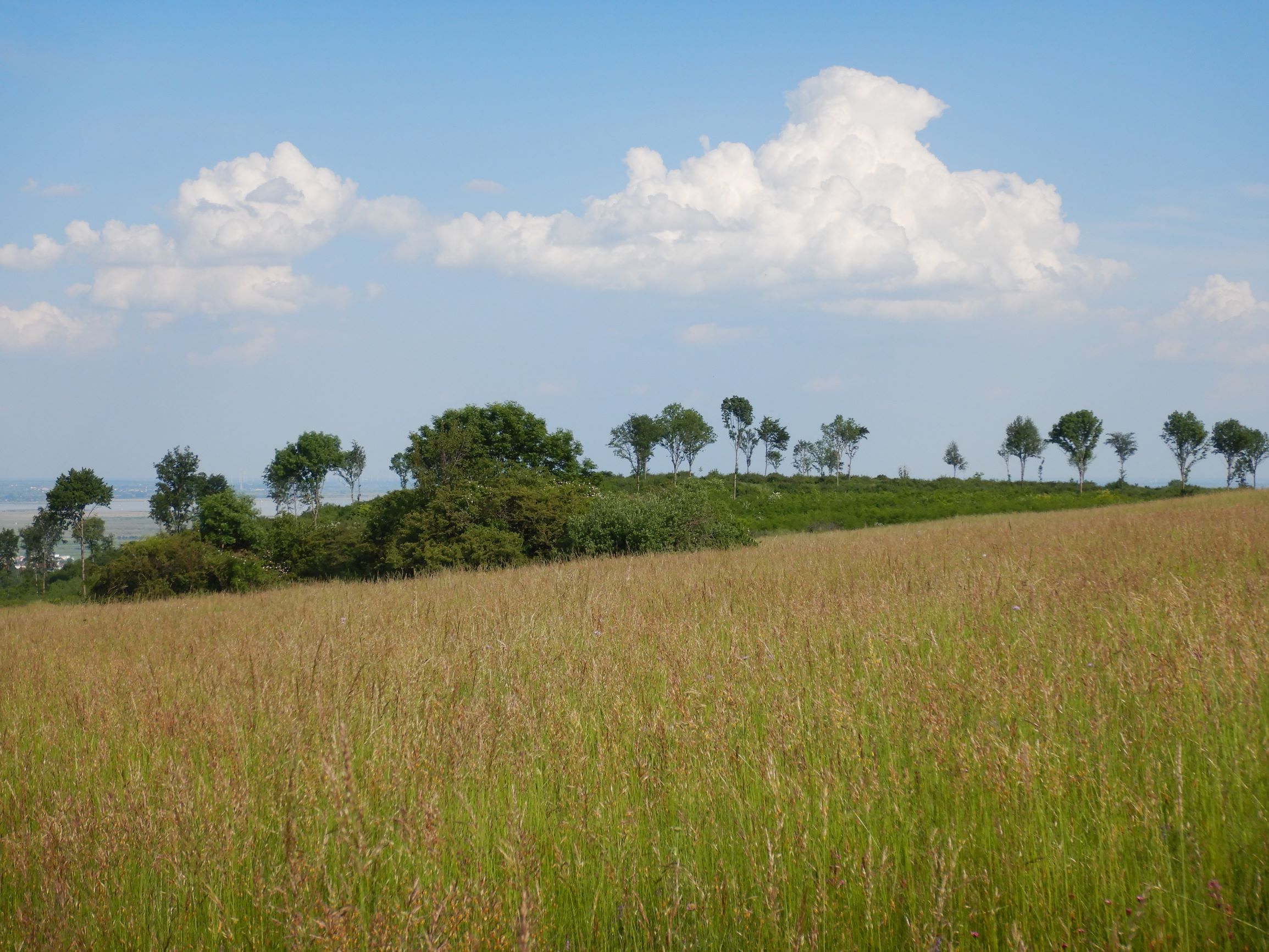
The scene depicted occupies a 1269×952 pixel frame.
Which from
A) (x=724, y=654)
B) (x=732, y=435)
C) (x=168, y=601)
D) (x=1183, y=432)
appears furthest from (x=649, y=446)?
(x=724, y=654)

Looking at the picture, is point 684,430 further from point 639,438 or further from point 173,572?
point 173,572

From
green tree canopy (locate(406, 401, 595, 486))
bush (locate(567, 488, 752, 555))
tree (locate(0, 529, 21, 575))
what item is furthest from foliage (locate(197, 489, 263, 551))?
tree (locate(0, 529, 21, 575))

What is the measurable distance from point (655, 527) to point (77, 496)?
1668 inches

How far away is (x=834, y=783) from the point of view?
8.49 ft

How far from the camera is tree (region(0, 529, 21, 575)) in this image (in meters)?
59.6

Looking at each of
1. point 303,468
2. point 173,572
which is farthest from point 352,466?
point 173,572

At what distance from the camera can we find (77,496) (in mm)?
45406

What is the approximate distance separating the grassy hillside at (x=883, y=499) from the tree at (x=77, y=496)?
3048cm

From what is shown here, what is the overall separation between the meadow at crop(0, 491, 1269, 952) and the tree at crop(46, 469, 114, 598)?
1926 inches

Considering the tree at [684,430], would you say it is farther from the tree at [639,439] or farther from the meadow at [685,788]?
the meadow at [685,788]

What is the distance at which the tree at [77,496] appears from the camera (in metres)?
44.9

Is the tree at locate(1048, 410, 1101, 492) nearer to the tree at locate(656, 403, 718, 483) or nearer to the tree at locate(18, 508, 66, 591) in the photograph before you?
the tree at locate(656, 403, 718, 483)

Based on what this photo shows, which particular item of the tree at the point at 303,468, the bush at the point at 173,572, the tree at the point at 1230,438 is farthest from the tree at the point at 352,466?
the tree at the point at 1230,438

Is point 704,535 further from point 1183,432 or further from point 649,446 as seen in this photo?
point 1183,432
